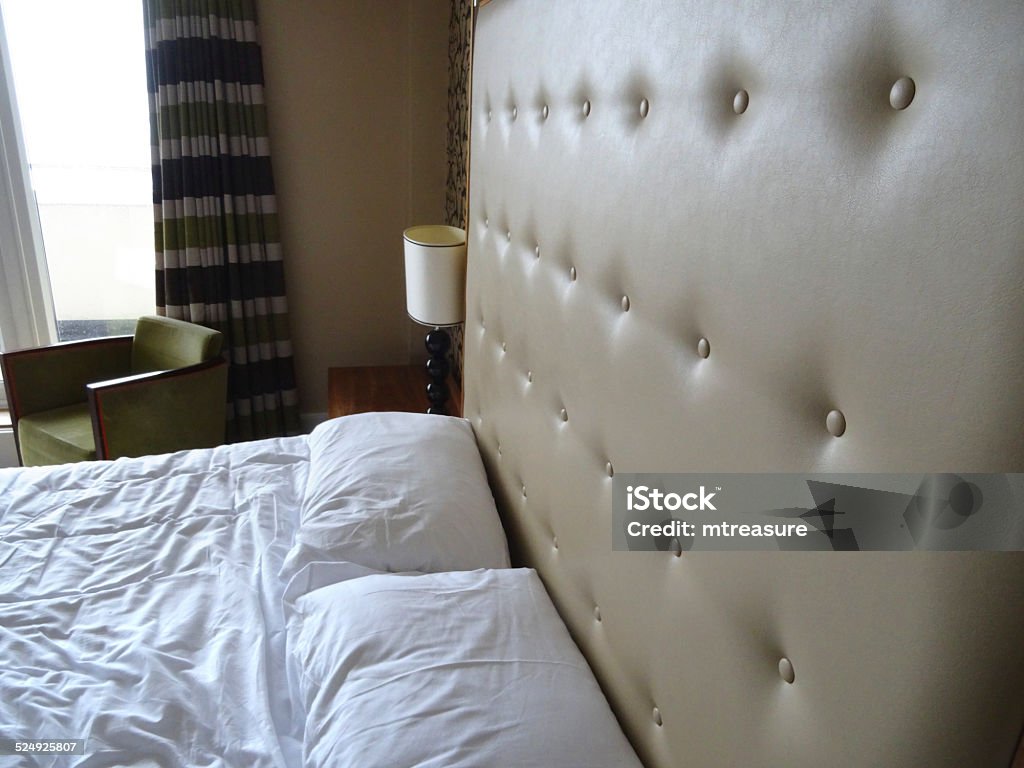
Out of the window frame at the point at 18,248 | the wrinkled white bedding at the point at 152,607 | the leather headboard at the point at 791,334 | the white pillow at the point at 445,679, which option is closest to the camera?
the leather headboard at the point at 791,334

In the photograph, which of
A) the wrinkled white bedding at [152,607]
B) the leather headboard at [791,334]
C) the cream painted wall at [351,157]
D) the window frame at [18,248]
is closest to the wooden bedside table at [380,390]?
the cream painted wall at [351,157]

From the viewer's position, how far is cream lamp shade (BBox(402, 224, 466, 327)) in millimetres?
2027

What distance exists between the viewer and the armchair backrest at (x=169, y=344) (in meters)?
2.61

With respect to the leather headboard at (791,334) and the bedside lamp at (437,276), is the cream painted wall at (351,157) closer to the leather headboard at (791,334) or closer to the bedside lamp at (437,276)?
the bedside lamp at (437,276)

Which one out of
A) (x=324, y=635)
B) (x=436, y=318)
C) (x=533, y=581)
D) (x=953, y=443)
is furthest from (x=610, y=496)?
(x=436, y=318)

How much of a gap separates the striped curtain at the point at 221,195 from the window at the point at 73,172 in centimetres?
34

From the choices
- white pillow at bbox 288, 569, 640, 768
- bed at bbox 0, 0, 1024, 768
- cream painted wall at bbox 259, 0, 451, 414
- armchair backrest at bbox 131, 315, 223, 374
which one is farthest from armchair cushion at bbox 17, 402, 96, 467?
white pillow at bbox 288, 569, 640, 768

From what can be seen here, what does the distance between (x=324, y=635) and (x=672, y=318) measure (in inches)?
29.8

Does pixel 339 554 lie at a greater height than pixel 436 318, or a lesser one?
lesser

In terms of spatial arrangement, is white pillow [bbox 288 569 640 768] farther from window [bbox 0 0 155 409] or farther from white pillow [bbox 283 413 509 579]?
window [bbox 0 0 155 409]

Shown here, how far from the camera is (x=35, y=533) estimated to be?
1556 millimetres

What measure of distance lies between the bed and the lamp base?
43cm

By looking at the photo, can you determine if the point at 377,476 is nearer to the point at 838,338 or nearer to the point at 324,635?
the point at 324,635

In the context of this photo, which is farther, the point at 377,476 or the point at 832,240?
the point at 377,476
